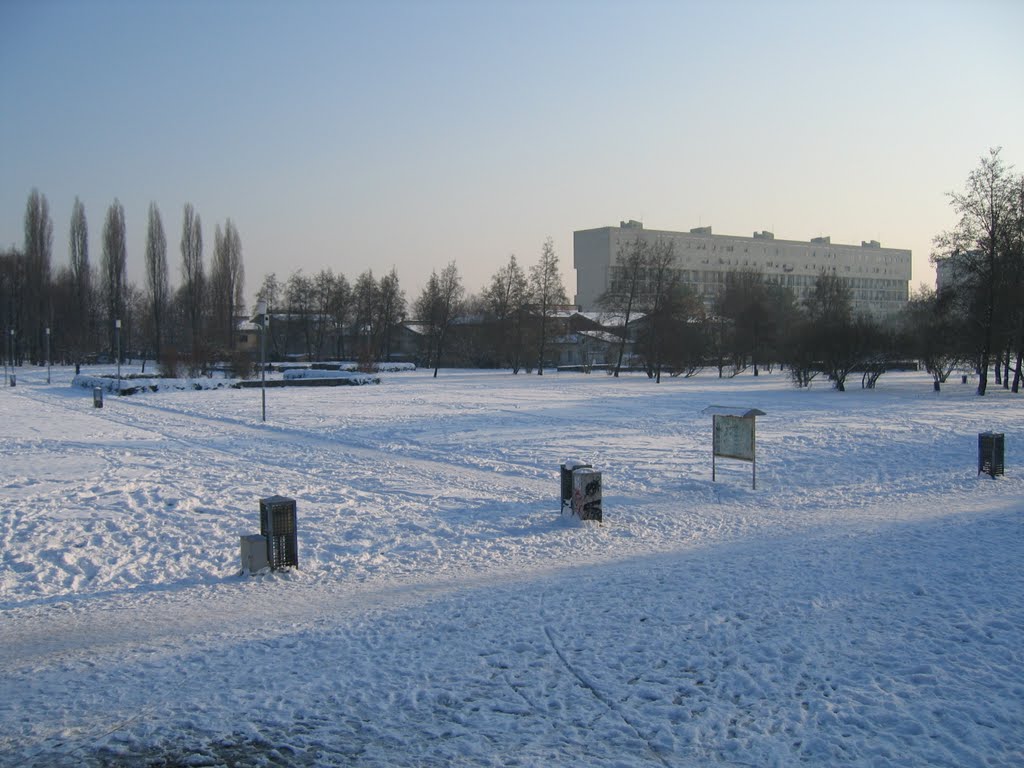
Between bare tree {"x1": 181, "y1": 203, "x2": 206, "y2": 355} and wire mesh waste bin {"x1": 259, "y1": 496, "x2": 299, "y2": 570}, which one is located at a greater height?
bare tree {"x1": 181, "y1": 203, "x2": 206, "y2": 355}

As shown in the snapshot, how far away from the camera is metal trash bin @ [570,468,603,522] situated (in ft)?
35.6

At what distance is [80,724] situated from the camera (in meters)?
5.07

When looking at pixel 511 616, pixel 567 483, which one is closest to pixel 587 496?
pixel 567 483

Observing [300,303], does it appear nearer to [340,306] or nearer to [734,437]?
[340,306]

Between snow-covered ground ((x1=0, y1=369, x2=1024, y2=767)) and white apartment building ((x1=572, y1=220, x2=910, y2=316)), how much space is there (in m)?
108

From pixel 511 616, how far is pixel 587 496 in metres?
3.94

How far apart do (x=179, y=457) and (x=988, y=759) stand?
1585cm

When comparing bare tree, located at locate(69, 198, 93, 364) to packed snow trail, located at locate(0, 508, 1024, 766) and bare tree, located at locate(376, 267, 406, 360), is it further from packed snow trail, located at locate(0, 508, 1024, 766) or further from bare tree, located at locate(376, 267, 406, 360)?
packed snow trail, located at locate(0, 508, 1024, 766)

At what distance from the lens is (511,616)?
7.11 m

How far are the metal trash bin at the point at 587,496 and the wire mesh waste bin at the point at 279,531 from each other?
3.95m

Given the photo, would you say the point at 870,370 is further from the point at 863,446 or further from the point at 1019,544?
the point at 1019,544

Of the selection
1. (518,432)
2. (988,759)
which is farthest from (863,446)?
(988,759)

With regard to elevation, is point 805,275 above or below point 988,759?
above

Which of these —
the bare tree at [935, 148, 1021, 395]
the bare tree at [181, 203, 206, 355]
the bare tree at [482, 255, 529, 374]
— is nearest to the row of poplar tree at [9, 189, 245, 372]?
the bare tree at [181, 203, 206, 355]
